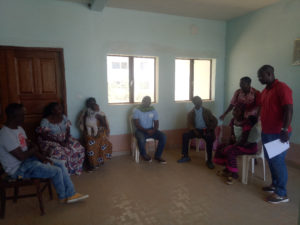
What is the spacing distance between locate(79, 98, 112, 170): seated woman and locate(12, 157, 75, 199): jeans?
935mm

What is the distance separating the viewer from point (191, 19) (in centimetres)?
430

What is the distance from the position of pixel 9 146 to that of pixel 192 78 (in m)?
3.58

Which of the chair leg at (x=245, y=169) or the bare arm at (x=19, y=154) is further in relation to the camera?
the chair leg at (x=245, y=169)

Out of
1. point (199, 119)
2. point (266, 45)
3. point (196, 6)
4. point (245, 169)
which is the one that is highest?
point (196, 6)

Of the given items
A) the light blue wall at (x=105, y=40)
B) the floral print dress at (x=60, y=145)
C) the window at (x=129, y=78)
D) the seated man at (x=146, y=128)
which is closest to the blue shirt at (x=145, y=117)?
the seated man at (x=146, y=128)

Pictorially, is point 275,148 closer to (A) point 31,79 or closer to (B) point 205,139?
(B) point 205,139

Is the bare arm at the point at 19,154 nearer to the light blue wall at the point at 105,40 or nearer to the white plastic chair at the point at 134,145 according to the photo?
the light blue wall at the point at 105,40

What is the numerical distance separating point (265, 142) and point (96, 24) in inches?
121

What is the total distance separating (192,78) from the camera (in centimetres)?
463

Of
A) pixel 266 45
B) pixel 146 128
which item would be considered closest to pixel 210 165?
pixel 146 128

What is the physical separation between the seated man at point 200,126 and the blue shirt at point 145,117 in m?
0.63

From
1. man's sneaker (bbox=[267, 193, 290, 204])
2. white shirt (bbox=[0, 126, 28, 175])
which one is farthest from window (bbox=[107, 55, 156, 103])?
man's sneaker (bbox=[267, 193, 290, 204])

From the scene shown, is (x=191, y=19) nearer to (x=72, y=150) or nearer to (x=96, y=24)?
(x=96, y=24)

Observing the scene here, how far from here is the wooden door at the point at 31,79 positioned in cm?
320
